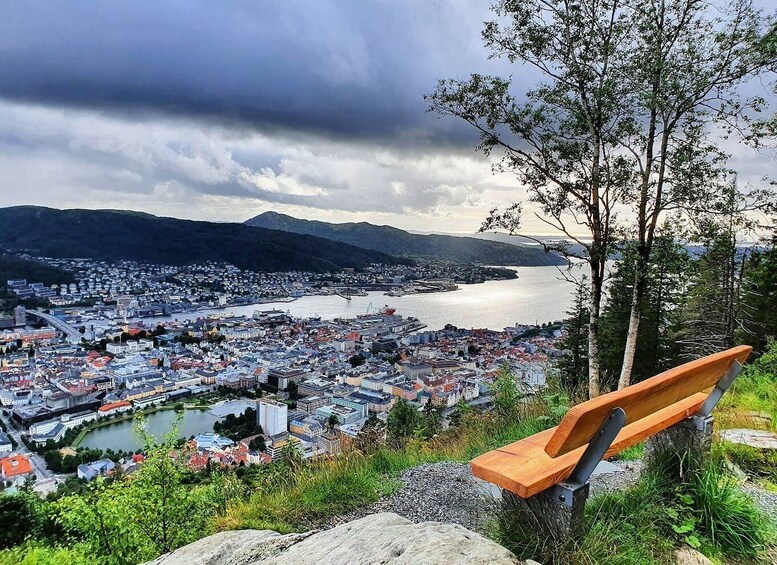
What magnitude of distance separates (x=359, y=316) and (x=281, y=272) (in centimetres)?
3828

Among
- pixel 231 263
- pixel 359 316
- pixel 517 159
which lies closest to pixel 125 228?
pixel 231 263

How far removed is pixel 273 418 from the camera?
17109mm

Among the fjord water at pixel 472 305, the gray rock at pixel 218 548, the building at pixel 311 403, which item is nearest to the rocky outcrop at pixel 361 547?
the gray rock at pixel 218 548

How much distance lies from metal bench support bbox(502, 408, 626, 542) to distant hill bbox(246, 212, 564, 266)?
4172 cm

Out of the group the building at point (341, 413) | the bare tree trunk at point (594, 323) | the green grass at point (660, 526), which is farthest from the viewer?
the building at point (341, 413)

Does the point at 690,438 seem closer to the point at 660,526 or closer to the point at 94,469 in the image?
the point at 660,526

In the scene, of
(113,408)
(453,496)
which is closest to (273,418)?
(113,408)

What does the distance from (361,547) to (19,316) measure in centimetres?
5745

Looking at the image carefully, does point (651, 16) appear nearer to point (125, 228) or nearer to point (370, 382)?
point (370, 382)

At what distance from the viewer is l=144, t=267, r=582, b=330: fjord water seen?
36.8m

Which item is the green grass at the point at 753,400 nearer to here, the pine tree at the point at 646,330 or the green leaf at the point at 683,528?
the green leaf at the point at 683,528

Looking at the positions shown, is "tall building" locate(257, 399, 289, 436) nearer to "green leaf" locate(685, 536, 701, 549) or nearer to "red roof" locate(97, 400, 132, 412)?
"red roof" locate(97, 400, 132, 412)

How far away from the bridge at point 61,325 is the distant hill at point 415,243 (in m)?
42.0

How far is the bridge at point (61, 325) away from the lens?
40.3m
